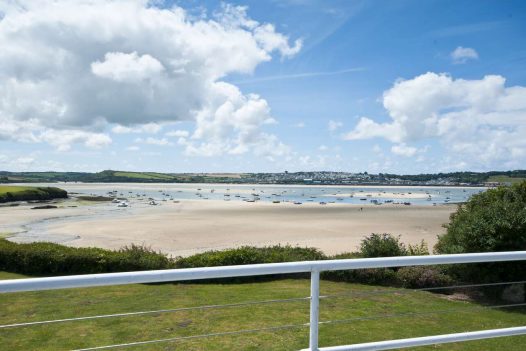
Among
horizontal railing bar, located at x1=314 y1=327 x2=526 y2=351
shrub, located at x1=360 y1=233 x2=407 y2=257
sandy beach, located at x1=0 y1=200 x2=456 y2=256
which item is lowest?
sandy beach, located at x1=0 y1=200 x2=456 y2=256

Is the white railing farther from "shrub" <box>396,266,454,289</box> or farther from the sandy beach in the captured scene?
the sandy beach

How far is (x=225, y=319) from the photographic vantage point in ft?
24.3

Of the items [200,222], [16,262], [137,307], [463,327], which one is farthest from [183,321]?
[200,222]

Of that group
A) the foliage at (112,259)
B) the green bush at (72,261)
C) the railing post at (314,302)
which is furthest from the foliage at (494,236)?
the green bush at (72,261)

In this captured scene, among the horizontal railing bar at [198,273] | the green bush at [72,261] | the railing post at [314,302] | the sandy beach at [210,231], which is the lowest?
the sandy beach at [210,231]

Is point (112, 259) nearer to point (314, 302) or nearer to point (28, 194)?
point (314, 302)

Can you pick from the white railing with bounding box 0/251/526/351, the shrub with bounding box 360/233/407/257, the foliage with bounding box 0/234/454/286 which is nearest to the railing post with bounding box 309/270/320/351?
the white railing with bounding box 0/251/526/351

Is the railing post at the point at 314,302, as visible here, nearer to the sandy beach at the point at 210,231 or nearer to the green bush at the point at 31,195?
the sandy beach at the point at 210,231

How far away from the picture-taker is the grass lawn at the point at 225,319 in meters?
5.90

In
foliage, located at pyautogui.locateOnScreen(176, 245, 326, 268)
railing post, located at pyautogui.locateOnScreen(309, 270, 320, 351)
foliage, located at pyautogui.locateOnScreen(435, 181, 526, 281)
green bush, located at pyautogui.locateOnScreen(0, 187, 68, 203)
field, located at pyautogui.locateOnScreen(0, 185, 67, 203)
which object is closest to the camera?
railing post, located at pyautogui.locateOnScreen(309, 270, 320, 351)

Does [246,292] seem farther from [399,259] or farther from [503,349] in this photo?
[399,259]

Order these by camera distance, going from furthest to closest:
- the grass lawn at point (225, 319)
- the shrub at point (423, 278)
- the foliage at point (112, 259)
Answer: the foliage at point (112, 259), the shrub at point (423, 278), the grass lawn at point (225, 319)

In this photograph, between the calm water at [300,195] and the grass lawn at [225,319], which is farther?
the calm water at [300,195]

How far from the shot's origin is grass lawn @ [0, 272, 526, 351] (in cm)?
590
